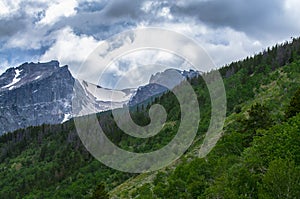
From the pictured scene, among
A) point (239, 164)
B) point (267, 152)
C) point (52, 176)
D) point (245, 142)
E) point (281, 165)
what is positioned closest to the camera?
point (281, 165)

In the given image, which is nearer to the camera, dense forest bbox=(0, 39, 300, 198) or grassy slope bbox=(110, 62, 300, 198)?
dense forest bbox=(0, 39, 300, 198)

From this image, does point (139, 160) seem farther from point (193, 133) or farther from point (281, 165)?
point (281, 165)

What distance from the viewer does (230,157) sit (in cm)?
5003

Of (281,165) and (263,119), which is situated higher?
(263,119)

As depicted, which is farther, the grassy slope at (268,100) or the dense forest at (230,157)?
the grassy slope at (268,100)

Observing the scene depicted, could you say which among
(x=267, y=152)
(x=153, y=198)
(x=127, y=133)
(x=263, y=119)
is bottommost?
(x=153, y=198)

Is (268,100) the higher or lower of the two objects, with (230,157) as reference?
higher

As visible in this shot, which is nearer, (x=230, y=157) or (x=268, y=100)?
(x=230, y=157)

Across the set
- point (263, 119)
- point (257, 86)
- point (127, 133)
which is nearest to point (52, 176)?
point (127, 133)

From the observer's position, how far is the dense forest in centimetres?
3997

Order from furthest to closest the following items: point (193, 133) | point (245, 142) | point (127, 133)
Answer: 1. point (127, 133)
2. point (193, 133)
3. point (245, 142)

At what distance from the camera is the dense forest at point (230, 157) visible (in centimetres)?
3997

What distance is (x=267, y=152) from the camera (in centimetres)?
4128

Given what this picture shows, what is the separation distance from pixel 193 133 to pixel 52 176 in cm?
7492
